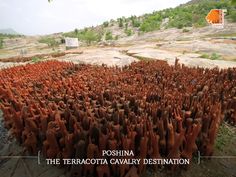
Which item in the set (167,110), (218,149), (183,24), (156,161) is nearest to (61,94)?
(167,110)

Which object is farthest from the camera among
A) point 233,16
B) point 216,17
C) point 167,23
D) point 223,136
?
Result: point 167,23

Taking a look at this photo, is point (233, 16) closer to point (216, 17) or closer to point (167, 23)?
point (216, 17)

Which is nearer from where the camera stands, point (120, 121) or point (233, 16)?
point (120, 121)

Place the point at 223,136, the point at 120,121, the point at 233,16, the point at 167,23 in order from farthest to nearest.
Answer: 1. the point at 167,23
2. the point at 233,16
3. the point at 223,136
4. the point at 120,121

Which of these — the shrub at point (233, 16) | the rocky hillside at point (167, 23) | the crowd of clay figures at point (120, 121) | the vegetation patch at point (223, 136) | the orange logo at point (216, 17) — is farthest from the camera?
the rocky hillside at point (167, 23)

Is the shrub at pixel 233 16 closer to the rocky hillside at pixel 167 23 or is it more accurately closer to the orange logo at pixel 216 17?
the rocky hillside at pixel 167 23

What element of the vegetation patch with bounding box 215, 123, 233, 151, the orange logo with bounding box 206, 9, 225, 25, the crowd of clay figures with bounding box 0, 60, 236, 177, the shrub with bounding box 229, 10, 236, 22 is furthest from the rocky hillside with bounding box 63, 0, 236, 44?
the vegetation patch with bounding box 215, 123, 233, 151

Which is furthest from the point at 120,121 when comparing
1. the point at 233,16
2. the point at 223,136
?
the point at 233,16

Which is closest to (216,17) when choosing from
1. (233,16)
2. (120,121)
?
(233,16)

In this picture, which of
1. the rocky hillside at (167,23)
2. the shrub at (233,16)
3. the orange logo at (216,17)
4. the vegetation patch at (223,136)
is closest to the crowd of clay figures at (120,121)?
the vegetation patch at (223,136)

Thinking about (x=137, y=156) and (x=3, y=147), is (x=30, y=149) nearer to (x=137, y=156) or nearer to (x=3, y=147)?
(x=3, y=147)

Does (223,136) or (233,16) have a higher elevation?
(233,16)

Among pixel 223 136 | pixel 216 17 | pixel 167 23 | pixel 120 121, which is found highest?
pixel 216 17

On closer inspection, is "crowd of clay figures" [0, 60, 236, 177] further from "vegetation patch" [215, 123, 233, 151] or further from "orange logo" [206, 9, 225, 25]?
"orange logo" [206, 9, 225, 25]
